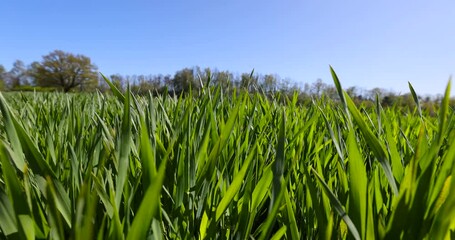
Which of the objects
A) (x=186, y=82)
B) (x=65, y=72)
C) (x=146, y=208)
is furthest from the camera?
(x=65, y=72)

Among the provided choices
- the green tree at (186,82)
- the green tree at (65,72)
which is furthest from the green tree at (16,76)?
the green tree at (186,82)

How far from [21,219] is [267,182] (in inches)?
11.1

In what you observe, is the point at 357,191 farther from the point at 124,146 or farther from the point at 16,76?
the point at 16,76

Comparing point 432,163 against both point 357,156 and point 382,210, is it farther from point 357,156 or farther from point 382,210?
point 382,210

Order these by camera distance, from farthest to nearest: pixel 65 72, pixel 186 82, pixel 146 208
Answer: pixel 65 72 → pixel 186 82 → pixel 146 208

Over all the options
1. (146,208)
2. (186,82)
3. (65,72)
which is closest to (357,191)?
(146,208)

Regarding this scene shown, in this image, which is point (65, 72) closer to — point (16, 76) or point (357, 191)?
point (16, 76)

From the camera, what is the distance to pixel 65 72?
42.9m

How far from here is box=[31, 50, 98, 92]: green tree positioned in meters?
42.2

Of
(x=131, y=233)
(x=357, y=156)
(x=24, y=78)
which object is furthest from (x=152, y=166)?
(x=24, y=78)

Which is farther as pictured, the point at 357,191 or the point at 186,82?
the point at 186,82

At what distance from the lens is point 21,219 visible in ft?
0.74

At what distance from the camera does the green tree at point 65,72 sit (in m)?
42.2

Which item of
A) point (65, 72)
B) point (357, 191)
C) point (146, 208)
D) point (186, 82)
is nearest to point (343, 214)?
point (357, 191)
